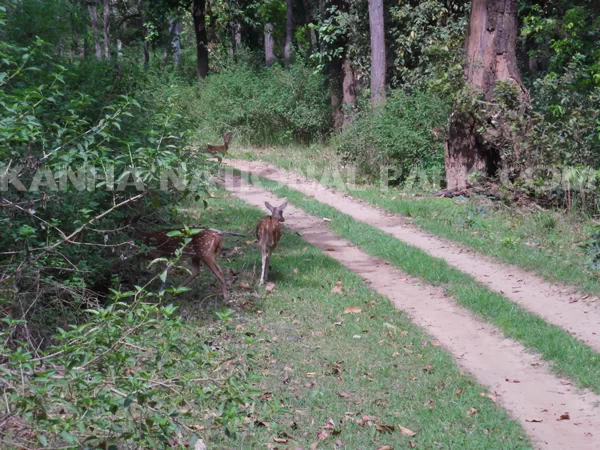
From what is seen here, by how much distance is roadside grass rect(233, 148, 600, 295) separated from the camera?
11.6m

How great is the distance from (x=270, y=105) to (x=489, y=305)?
18154mm

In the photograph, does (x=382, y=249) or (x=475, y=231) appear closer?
(x=382, y=249)

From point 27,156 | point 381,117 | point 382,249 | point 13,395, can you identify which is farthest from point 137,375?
point 381,117

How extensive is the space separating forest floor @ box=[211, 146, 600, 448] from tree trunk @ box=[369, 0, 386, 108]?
6.68 m

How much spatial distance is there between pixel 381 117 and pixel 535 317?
11291 millimetres

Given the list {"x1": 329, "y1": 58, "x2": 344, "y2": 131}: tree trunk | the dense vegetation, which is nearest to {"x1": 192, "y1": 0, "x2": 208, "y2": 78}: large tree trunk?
the dense vegetation

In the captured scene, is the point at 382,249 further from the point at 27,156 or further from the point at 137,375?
the point at 137,375

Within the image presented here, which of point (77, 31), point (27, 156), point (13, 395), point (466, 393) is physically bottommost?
point (466, 393)

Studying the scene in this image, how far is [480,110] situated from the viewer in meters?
17.2

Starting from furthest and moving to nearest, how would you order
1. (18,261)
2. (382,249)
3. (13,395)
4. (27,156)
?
(382,249) → (18,261) → (27,156) → (13,395)

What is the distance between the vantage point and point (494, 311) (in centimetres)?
987

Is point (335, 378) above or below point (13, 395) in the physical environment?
below

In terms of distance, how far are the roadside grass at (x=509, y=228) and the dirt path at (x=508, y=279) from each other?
201 mm

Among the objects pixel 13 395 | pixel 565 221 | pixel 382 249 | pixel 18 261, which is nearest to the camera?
pixel 13 395
